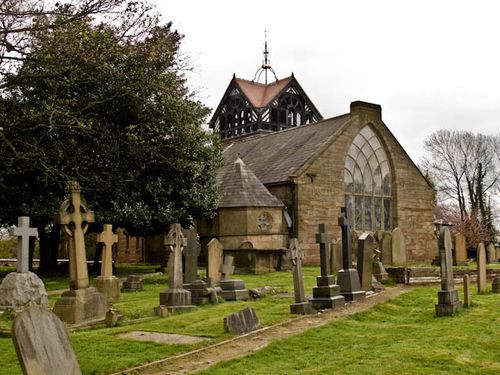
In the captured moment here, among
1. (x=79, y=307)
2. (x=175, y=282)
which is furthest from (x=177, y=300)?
(x=79, y=307)

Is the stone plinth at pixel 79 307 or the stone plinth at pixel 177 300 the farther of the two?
the stone plinth at pixel 177 300

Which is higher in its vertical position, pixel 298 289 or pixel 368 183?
pixel 368 183

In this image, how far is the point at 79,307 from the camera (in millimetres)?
12094

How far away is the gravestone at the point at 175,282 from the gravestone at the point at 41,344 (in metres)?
8.52

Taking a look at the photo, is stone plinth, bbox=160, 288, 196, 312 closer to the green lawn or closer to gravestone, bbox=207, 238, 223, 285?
the green lawn

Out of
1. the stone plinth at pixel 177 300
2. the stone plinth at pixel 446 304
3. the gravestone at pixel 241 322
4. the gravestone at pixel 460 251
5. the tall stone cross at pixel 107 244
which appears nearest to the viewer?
the gravestone at pixel 241 322

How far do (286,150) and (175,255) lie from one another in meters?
21.9

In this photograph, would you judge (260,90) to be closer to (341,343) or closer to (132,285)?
(132,285)

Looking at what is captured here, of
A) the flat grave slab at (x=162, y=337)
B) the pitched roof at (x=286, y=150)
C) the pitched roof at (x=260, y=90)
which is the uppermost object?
the pitched roof at (x=260, y=90)

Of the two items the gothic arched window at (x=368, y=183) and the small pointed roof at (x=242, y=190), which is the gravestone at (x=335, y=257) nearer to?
the small pointed roof at (x=242, y=190)

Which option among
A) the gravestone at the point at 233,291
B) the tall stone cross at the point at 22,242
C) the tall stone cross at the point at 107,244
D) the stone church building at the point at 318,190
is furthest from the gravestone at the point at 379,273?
the tall stone cross at the point at 22,242

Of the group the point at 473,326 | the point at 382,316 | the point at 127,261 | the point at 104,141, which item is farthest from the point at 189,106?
the point at 127,261

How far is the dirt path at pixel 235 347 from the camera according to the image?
27.3 feet

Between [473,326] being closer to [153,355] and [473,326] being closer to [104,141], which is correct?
[153,355]
